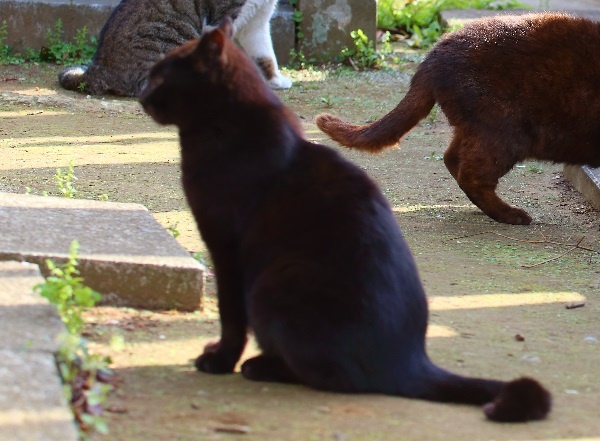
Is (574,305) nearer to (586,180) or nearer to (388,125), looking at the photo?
(388,125)

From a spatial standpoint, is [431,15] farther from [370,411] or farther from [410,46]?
[370,411]

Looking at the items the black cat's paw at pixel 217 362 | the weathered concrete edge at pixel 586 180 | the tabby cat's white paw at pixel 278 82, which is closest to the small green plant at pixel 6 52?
the tabby cat's white paw at pixel 278 82

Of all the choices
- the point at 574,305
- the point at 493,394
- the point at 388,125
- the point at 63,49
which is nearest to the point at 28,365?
the point at 493,394

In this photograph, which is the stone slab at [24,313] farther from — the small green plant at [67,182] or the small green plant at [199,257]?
the small green plant at [67,182]

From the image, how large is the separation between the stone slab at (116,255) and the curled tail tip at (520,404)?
129cm

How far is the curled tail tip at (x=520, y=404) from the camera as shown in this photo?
102 inches

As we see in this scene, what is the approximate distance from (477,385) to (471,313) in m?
1.18

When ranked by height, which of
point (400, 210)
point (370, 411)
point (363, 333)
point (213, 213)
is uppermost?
point (213, 213)

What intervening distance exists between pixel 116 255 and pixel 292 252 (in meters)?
0.95

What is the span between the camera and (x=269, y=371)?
2.86 m

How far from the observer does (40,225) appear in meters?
3.71

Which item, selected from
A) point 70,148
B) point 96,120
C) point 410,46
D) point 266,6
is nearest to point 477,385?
point 70,148

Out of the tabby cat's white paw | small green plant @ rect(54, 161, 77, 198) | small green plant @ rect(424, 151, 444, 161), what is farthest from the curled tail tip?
the tabby cat's white paw

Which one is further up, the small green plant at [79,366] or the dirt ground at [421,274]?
the small green plant at [79,366]
